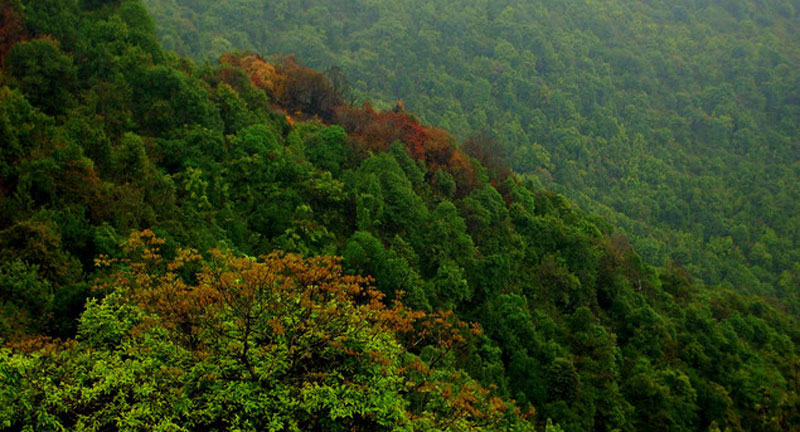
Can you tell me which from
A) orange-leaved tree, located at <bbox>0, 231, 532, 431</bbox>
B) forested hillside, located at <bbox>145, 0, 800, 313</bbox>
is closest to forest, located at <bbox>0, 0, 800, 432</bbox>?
orange-leaved tree, located at <bbox>0, 231, 532, 431</bbox>

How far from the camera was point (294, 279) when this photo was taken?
1521cm

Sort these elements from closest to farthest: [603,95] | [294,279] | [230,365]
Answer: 1. [230,365]
2. [294,279]
3. [603,95]

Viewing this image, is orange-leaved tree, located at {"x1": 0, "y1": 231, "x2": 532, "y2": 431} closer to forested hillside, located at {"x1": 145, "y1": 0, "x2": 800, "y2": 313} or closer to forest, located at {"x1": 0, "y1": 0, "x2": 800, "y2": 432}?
forest, located at {"x1": 0, "y1": 0, "x2": 800, "y2": 432}

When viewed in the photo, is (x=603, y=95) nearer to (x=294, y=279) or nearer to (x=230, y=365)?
(x=294, y=279)

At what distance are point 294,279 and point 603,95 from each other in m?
148

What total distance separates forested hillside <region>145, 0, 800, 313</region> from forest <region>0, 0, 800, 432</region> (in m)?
53.6

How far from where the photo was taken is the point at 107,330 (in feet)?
44.9

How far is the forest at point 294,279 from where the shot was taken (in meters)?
12.6

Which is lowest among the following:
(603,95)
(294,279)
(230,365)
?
(603,95)

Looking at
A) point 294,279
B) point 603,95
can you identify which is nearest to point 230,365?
point 294,279

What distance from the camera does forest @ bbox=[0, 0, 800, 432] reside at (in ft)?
41.4

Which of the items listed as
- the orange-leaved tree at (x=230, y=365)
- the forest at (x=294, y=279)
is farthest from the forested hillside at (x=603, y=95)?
the orange-leaved tree at (x=230, y=365)

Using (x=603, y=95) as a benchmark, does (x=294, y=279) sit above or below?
above

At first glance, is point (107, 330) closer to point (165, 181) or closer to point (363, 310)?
point (363, 310)
